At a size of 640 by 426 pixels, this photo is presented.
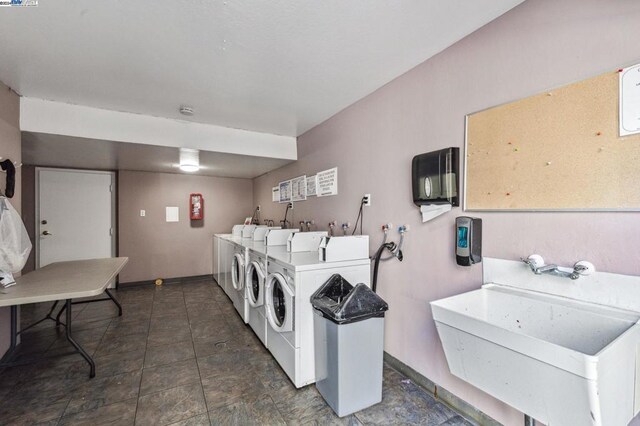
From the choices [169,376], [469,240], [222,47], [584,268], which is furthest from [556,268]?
[169,376]

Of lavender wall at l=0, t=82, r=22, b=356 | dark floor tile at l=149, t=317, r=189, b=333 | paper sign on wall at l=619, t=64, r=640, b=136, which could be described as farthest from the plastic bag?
paper sign on wall at l=619, t=64, r=640, b=136

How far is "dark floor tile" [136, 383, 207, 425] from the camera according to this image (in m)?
1.72

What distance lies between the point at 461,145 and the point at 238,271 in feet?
8.96

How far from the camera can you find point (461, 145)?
1765 mm

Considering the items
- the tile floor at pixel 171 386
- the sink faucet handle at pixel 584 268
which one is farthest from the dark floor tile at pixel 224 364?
the sink faucet handle at pixel 584 268

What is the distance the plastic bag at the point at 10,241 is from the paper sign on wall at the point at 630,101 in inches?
146

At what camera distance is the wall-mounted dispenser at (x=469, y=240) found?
1.60m

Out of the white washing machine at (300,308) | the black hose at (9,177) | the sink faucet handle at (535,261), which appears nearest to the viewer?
the sink faucet handle at (535,261)

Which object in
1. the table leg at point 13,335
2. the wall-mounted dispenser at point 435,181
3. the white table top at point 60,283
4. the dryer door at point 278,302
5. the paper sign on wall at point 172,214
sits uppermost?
the wall-mounted dispenser at point 435,181

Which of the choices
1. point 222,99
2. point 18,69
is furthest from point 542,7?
point 18,69

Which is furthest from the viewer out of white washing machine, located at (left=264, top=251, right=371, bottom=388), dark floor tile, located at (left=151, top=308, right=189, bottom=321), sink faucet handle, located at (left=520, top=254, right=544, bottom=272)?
dark floor tile, located at (left=151, top=308, right=189, bottom=321)

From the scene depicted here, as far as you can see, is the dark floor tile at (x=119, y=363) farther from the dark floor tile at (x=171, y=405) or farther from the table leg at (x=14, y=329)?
the table leg at (x=14, y=329)

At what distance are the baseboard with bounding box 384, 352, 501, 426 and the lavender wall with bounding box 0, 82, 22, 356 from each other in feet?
10.7

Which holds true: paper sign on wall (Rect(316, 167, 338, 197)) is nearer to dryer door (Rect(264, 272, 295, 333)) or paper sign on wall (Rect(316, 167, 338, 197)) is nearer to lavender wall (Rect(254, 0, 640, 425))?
lavender wall (Rect(254, 0, 640, 425))
